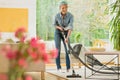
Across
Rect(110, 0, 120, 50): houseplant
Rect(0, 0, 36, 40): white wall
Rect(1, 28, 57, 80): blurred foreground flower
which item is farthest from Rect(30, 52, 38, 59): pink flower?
Rect(0, 0, 36, 40): white wall

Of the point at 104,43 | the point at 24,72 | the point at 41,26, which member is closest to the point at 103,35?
the point at 104,43

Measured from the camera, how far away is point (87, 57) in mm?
5465

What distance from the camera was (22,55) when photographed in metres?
0.49

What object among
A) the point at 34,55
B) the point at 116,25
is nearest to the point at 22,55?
the point at 34,55

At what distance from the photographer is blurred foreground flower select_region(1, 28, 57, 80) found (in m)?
0.48

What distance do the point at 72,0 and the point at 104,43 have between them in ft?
5.71

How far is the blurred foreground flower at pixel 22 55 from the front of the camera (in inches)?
18.9

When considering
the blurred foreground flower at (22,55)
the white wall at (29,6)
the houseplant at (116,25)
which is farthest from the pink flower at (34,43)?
the white wall at (29,6)

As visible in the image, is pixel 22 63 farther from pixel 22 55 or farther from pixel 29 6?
pixel 29 6

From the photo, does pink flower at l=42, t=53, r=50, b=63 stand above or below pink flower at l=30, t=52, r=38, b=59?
below

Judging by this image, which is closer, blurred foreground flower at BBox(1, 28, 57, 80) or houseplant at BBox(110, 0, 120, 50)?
blurred foreground flower at BBox(1, 28, 57, 80)

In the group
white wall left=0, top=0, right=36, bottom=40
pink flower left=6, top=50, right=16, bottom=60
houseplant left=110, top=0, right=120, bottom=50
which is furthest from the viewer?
white wall left=0, top=0, right=36, bottom=40

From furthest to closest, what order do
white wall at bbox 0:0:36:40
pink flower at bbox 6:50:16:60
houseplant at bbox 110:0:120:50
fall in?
1. white wall at bbox 0:0:36:40
2. houseplant at bbox 110:0:120:50
3. pink flower at bbox 6:50:16:60

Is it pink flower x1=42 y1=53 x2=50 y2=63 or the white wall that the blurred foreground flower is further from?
the white wall
